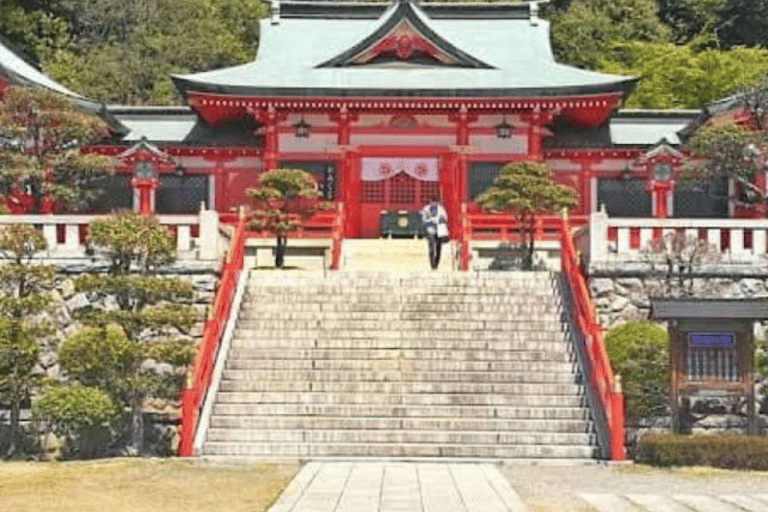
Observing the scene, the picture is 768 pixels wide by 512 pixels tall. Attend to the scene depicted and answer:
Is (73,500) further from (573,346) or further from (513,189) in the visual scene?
(513,189)

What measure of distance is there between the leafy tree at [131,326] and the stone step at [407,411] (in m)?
1.41

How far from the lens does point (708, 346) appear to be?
1702 centimetres

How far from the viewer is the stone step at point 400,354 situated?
18562 millimetres

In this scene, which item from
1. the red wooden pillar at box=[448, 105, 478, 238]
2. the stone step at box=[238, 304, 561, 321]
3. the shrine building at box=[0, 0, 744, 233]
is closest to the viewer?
the stone step at box=[238, 304, 561, 321]

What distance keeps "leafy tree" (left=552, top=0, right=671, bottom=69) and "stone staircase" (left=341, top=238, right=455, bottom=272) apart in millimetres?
29436

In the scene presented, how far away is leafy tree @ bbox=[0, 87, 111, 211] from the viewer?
22.6 m

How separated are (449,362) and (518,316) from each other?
2044 mm

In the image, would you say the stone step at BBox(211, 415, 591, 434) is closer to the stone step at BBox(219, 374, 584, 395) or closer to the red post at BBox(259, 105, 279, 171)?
the stone step at BBox(219, 374, 584, 395)

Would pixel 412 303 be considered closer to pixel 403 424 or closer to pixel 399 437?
pixel 403 424

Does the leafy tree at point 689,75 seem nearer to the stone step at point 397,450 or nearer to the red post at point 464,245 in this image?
the red post at point 464,245

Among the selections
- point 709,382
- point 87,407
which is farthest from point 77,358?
point 709,382

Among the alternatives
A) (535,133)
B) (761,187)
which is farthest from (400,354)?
(761,187)

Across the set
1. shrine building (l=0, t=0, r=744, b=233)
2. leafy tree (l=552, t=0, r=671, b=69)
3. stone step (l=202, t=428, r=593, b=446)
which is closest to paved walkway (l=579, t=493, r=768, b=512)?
stone step (l=202, t=428, r=593, b=446)

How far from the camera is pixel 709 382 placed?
1694 centimetres
